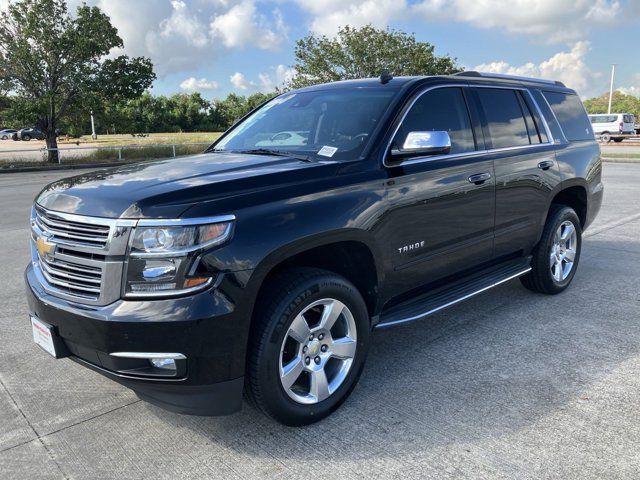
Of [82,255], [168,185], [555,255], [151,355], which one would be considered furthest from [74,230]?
[555,255]

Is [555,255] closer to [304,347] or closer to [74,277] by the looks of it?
[304,347]

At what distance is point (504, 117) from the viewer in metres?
4.62

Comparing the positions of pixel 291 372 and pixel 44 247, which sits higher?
pixel 44 247

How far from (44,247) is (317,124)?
77.3 inches

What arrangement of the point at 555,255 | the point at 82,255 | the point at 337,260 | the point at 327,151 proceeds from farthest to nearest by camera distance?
the point at 555,255
the point at 327,151
the point at 337,260
the point at 82,255

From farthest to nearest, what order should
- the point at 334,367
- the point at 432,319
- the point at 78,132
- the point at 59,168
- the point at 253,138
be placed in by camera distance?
the point at 78,132, the point at 59,168, the point at 432,319, the point at 253,138, the point at 334,367

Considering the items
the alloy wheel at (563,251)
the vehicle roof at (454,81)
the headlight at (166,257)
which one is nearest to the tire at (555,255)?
the alloy wheel at (563,251)

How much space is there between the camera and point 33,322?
3.10 meters

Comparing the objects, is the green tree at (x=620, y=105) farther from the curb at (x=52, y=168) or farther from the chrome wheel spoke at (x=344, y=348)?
the chrome wheel spoke at (x=344, y=348)

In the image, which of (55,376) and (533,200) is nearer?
(55,376)

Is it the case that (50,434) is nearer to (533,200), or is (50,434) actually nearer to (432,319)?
(432,319)

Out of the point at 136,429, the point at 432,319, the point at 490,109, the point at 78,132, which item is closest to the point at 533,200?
the point at 490,109

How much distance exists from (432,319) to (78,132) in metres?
25.9

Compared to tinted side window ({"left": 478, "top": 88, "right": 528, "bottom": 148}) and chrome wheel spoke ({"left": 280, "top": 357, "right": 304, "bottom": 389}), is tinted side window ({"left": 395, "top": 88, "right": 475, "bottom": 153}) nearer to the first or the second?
tinted side window ({"left": 478, "top": 88, "right": 528, "bottom": 148})
